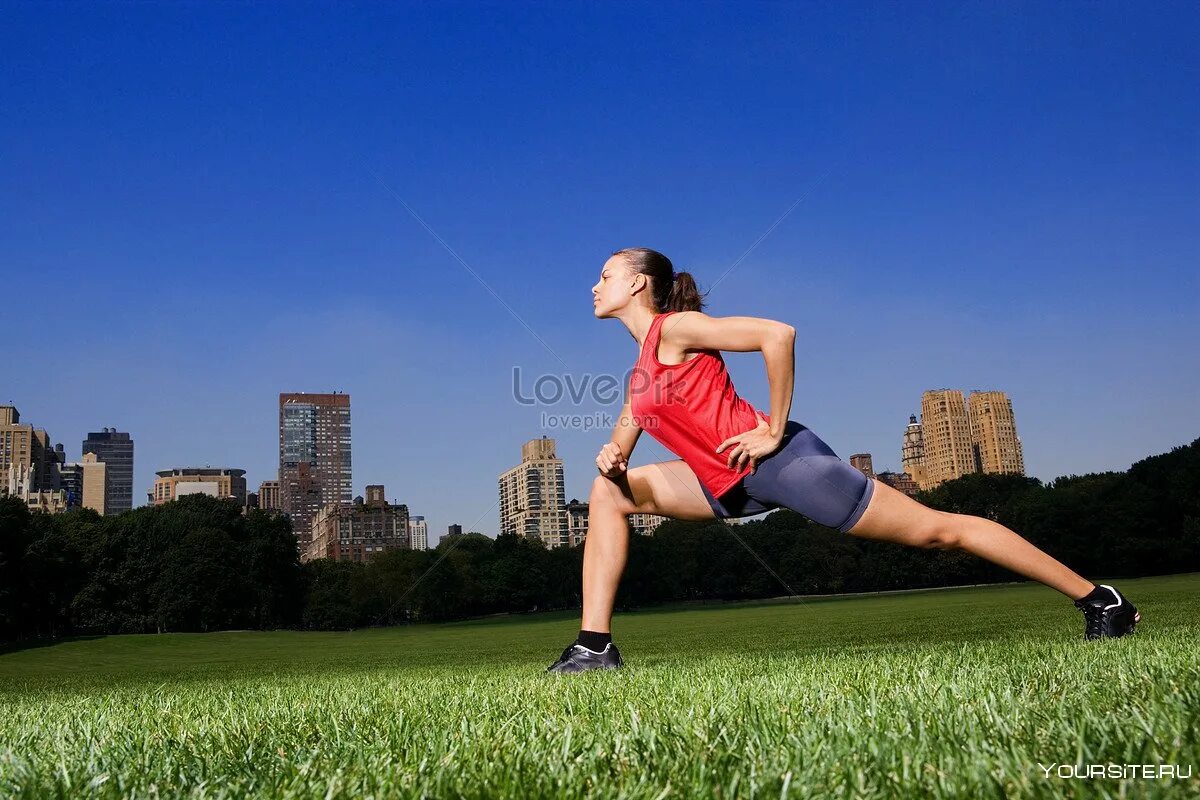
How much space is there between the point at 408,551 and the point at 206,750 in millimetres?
83567

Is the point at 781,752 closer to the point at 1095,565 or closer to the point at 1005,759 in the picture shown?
the point at 1005,759

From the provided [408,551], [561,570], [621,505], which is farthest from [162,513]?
[621,505]

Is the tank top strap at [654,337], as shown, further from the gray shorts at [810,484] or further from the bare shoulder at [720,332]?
the gray shorts at [810,484]

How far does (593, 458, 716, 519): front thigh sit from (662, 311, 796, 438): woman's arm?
718mm

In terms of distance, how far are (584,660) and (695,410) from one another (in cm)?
157

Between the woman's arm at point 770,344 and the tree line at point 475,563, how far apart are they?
1497 inches

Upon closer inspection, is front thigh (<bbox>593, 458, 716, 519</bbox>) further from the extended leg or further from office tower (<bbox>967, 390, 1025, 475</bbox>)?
office tower (<bbox>967, 390, 1025, 475</bbox>)

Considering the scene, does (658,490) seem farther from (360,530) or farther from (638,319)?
(360,530)

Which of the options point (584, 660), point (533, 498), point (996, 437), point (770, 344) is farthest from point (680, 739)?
point (996, 437)

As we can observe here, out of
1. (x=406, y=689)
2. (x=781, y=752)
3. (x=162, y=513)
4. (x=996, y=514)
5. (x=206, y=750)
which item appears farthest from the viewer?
(x=996, y=514)

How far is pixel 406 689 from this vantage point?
175 inches

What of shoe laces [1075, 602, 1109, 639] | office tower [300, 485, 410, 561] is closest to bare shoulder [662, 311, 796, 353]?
shoe laces [1075, 602, 1109, 639]

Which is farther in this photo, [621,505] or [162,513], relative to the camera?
[162,513]

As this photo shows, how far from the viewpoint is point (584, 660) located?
507cm
